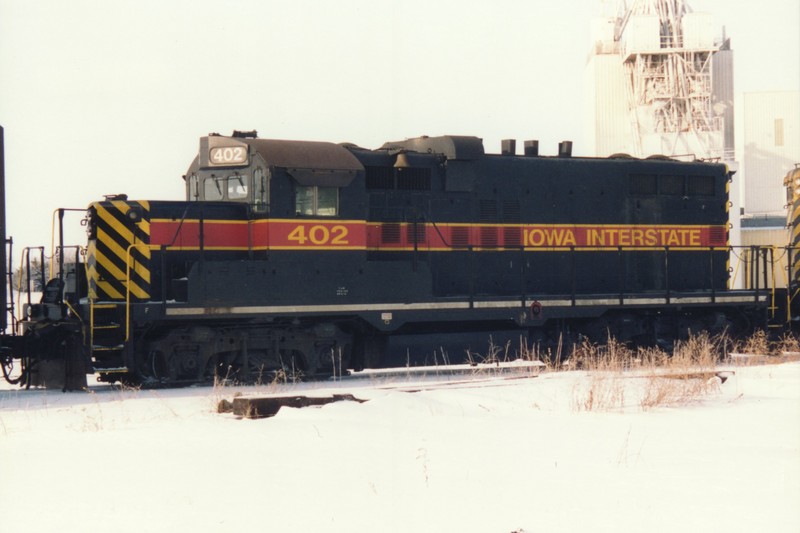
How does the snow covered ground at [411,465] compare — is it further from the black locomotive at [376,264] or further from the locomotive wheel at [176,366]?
the black locomotive at [376,264]

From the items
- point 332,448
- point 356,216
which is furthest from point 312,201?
point 332,448

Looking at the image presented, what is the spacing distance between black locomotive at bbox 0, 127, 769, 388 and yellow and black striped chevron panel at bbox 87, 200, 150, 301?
24mm

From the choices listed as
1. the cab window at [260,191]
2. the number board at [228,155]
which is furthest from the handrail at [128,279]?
the number board at [228,155]

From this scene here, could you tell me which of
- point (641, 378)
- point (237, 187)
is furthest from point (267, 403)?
point (641, 378)

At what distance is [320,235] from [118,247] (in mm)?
2766

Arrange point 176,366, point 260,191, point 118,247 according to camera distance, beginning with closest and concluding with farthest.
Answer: point 118,247, point 176,366, point 260,191

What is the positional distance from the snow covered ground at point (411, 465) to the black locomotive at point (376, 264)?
1.97 m

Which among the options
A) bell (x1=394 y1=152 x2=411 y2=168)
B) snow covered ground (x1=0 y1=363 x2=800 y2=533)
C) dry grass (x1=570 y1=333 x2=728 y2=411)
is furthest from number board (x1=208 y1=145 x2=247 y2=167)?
dry grass (x1=570 y1=333 x2=728 y2=411)

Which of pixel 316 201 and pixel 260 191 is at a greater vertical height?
pixel 260 191

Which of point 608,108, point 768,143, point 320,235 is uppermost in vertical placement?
point 608,108

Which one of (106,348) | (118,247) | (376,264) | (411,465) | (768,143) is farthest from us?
(768,143)

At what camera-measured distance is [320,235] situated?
13.9 meters

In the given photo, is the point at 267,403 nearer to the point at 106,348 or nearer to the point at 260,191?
the point at 106,348

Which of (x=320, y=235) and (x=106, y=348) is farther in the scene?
(x=320, y=235)
